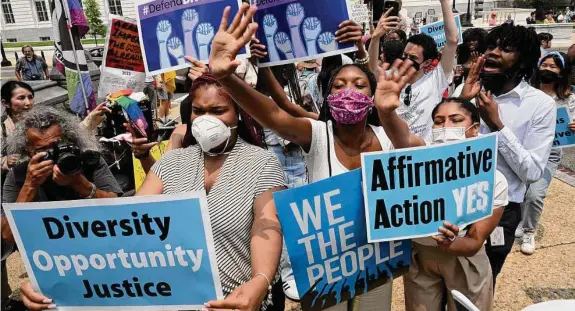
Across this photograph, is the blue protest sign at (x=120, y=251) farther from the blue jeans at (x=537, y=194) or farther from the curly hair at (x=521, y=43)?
A: the blue jeans at (x=537, y=194)

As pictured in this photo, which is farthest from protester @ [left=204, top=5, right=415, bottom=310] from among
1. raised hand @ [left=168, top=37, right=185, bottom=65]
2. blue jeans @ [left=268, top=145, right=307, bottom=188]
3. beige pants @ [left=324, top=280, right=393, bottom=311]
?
blue jeans @ [left=268, top=145, right=307, bottom=188]

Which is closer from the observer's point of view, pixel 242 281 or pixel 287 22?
pixel 242 281

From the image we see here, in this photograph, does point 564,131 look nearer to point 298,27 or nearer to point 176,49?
point 298,27

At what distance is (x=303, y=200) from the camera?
1.76 m

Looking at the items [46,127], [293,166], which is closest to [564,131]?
[293,166]

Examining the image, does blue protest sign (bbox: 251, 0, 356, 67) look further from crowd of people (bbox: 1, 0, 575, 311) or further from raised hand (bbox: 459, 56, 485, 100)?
raised hand (bbox: 459, 56, 485, 100)

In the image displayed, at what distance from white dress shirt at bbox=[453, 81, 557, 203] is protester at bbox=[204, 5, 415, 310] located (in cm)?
87

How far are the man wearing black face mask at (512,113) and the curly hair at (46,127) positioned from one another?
7.20 feet

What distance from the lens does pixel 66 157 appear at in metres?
2.00

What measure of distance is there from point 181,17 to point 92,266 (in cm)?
155

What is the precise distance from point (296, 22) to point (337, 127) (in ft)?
2.75

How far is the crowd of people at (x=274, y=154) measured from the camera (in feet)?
5.57

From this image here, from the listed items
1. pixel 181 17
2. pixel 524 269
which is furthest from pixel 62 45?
pixel 524 269

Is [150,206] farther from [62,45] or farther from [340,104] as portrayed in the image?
[62,45]
